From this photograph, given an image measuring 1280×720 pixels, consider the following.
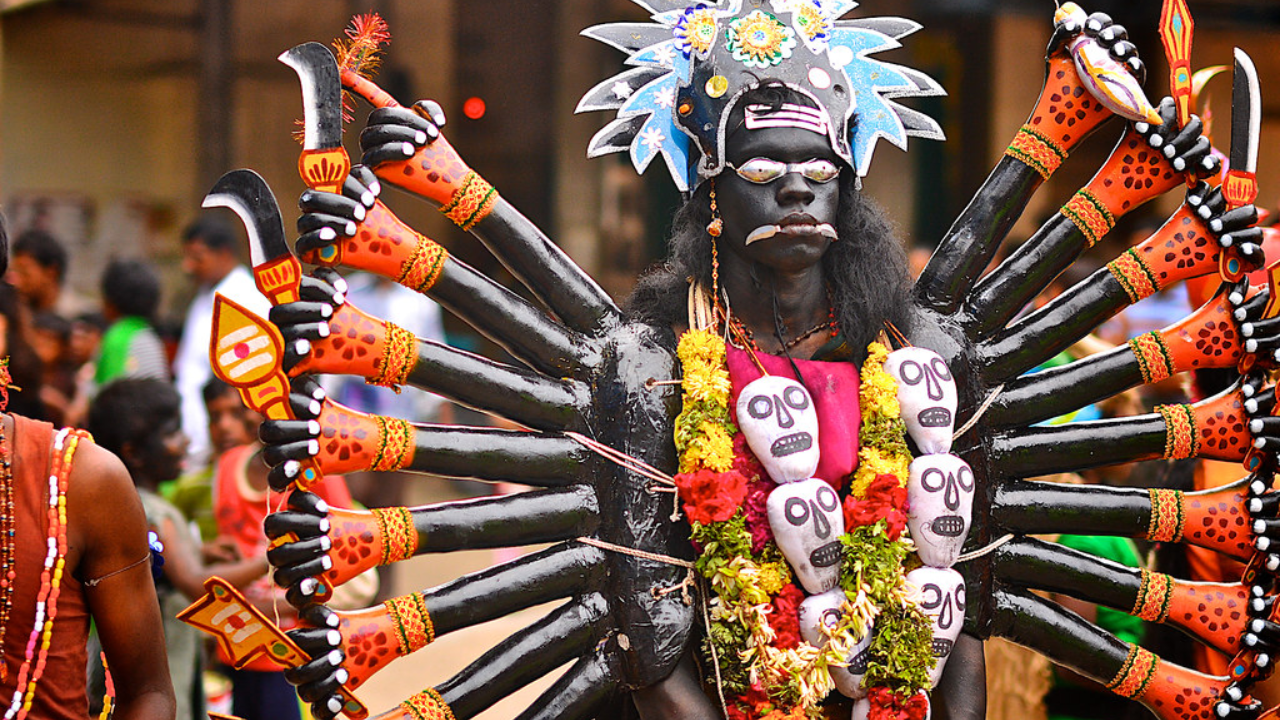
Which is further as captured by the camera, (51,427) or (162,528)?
(162,528)

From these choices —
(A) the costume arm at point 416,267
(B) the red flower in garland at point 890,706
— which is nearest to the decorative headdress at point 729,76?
(A) the costume arm at point 416,267

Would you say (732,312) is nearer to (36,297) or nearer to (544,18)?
(36,297)

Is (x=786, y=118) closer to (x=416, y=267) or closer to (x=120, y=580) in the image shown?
(x=416, y=267)

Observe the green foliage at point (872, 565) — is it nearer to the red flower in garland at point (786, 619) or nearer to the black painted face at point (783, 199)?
the red flower in garland at point (786, 619)

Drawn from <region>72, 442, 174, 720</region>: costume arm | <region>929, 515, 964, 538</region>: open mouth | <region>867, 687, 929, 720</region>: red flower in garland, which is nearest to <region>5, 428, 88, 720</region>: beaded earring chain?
<region>72, 442, 174, 720</region>: costume arm

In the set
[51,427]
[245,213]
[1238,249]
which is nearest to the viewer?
[51,427]

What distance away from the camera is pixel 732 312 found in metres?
3.34

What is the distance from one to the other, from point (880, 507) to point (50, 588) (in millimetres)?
1761

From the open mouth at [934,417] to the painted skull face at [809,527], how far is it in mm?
310

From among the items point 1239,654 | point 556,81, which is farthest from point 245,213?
point 556,81

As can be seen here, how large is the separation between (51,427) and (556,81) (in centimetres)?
704

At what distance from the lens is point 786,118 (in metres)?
3.16

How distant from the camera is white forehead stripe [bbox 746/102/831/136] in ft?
10.3

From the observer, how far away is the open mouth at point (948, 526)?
317 centimetres
